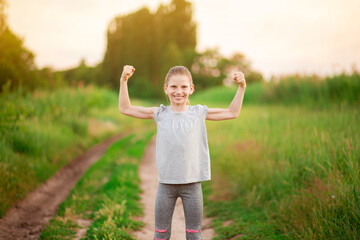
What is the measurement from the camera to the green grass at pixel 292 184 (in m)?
2.91

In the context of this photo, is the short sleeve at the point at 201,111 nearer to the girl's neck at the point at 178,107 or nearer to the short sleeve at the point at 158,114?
the girl's neck at the point at 178,107

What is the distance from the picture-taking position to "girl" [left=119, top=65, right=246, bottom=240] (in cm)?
268

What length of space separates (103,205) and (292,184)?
280cm

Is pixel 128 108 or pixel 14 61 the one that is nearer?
pixel 128 108

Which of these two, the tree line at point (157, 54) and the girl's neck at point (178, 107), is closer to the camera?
the girl's neck at point (178, 107)

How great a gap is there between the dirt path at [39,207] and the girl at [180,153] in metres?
2.15

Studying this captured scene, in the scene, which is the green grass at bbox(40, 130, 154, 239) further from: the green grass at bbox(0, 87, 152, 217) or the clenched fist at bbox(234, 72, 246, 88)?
the clenched fist at bbox(234, 72, 246, 88)

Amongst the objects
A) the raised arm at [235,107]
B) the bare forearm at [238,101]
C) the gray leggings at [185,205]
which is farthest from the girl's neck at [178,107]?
the gray leggings at [185,205]

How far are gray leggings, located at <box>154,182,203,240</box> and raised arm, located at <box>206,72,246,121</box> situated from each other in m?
0.73

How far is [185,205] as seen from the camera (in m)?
2.76

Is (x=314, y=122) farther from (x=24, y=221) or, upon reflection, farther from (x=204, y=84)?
(x=204, y=84)

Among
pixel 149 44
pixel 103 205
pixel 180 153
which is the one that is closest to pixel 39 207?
pixel 103 205

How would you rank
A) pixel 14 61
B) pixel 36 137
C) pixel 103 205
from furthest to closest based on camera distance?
pixel 14 61
pixel 36 137
pixel 103 205

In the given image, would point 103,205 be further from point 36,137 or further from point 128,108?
point 36,137
